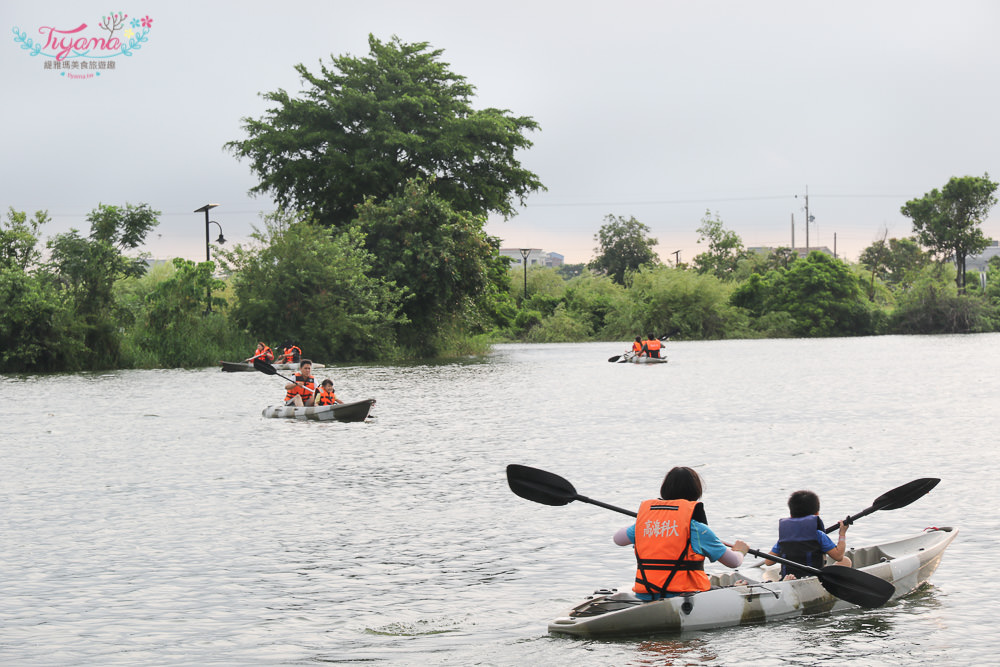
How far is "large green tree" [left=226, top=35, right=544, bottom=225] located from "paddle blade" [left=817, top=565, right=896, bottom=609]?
44.5 metres

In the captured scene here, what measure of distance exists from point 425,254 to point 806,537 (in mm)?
40899

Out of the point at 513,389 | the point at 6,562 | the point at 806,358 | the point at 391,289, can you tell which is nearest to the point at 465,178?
the point at 391,289

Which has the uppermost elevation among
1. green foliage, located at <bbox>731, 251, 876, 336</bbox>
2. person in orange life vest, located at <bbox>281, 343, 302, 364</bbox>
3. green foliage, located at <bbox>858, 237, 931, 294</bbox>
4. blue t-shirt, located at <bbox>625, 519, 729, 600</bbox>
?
green foliage, located at <bbox>858, 237, 931, 294</bbox>

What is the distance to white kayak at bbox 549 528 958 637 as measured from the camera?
735cm

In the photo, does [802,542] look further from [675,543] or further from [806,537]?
[675,543]

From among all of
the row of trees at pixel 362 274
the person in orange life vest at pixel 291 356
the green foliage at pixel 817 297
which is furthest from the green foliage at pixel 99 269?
the green foliage at pixel 817 297

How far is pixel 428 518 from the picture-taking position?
39.0ft

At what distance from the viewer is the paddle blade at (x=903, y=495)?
9.23 m

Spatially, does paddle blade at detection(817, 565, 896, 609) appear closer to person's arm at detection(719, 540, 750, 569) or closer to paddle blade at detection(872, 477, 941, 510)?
person's arm at detection(719, 540, 750, 569)

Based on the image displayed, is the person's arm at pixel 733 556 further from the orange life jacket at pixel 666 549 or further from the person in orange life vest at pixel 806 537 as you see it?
the person in orange life vest at pixel 806 537

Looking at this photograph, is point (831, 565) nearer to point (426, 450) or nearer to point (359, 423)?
point (426, 450)

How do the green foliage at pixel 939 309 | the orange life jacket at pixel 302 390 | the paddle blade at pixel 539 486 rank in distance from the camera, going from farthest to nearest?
1. the green foliage at pixel 939 309
2. the orange life jacket at pixel 302 390
3. the paddle blade at pixel 539 486

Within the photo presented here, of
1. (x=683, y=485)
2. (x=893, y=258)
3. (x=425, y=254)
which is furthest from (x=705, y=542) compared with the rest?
(x=893, y=258)

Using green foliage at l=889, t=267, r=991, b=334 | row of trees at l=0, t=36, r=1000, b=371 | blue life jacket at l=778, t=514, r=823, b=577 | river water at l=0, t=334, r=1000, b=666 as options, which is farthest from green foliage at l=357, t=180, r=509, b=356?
green foliage at l=889, t=267, r=991, b=334
